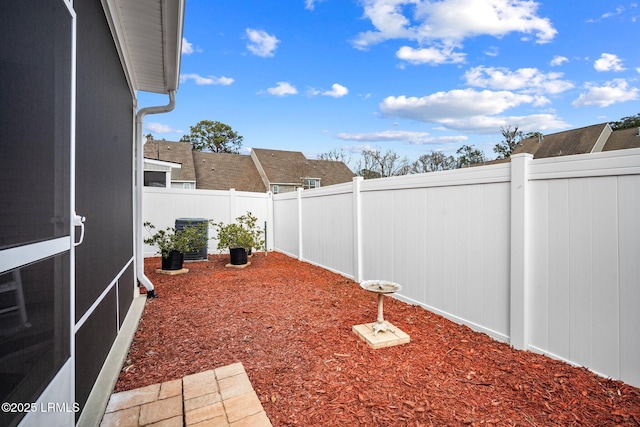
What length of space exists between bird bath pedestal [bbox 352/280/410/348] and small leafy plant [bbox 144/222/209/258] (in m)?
4.35

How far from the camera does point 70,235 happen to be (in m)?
1.43

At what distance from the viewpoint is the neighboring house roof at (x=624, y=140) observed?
55.8ft

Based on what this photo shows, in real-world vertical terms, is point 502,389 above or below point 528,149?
below

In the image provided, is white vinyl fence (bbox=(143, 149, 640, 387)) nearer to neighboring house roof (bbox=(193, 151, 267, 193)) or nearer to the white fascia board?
the white fascia board

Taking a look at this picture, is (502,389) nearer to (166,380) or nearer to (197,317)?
(166,380)

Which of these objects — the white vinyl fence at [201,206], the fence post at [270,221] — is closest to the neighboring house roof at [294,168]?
the fence post at [270,221]

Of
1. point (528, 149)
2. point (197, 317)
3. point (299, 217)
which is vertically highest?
point (528, 149)

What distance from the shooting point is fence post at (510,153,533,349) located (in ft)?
8.45

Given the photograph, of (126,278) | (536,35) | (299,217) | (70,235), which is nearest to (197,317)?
(126,278)

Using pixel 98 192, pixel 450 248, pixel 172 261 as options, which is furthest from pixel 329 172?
pixel 98 192

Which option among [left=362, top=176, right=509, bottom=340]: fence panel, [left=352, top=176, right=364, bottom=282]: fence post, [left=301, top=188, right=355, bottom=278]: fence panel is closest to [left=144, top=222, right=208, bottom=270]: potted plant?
[left=301, top=188, right=355, bottom=278]: fence panel

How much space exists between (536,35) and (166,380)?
47.2 feet

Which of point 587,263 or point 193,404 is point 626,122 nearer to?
point 587,263

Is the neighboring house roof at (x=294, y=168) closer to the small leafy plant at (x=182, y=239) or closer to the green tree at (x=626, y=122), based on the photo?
the small leafy plant at (x=182, y=239)
